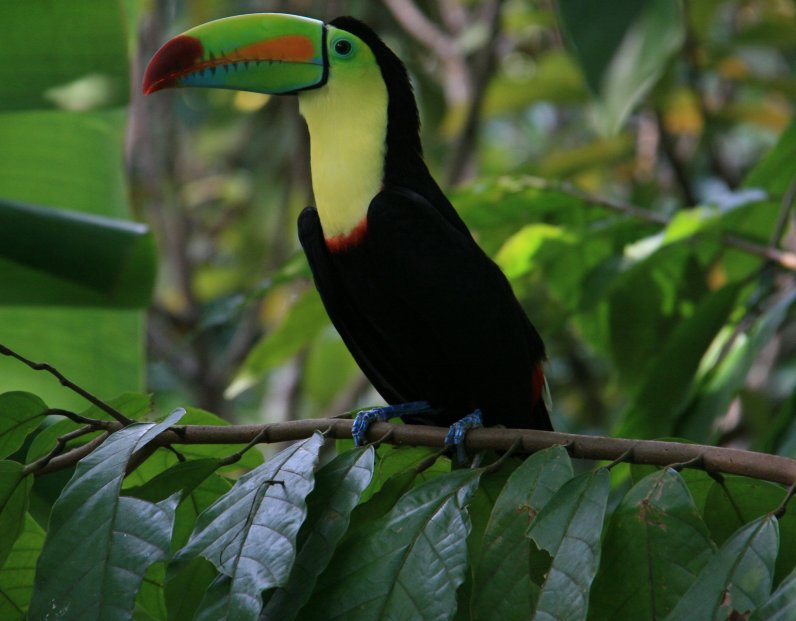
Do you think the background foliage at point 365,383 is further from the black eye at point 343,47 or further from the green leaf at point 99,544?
the black eye at point 343,47

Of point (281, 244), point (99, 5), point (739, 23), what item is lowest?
point (281, 244)

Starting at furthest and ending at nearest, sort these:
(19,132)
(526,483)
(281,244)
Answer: (281,244) < (19,132) < (526,483)

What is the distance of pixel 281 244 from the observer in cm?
422

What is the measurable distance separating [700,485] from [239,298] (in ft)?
4.01

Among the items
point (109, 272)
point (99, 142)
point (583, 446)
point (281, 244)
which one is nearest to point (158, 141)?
point (281, 244)

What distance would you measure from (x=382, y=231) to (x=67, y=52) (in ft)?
2.58

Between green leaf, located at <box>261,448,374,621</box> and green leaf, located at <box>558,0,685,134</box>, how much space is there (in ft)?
3.11

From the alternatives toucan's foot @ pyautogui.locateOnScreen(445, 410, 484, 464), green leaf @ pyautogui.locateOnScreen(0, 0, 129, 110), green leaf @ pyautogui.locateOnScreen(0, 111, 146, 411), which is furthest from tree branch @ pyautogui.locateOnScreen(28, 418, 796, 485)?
green leaf @ pyautogui.locateOnScreen(0, 0, 129, 110)

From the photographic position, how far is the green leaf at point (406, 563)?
1.09 m

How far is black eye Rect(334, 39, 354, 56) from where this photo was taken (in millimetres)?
2004

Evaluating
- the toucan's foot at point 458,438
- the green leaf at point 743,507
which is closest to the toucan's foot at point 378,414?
the toucan's foot at point 458,438

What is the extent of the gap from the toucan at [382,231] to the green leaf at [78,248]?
257 millimetres

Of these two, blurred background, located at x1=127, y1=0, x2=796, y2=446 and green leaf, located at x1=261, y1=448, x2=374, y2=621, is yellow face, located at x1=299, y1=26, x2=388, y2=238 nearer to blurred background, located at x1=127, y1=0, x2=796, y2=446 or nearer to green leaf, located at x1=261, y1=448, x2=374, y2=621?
blurred background, located at x1=127, y1=0, x2=796, y2=446

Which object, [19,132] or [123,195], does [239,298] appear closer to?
[123,195]
